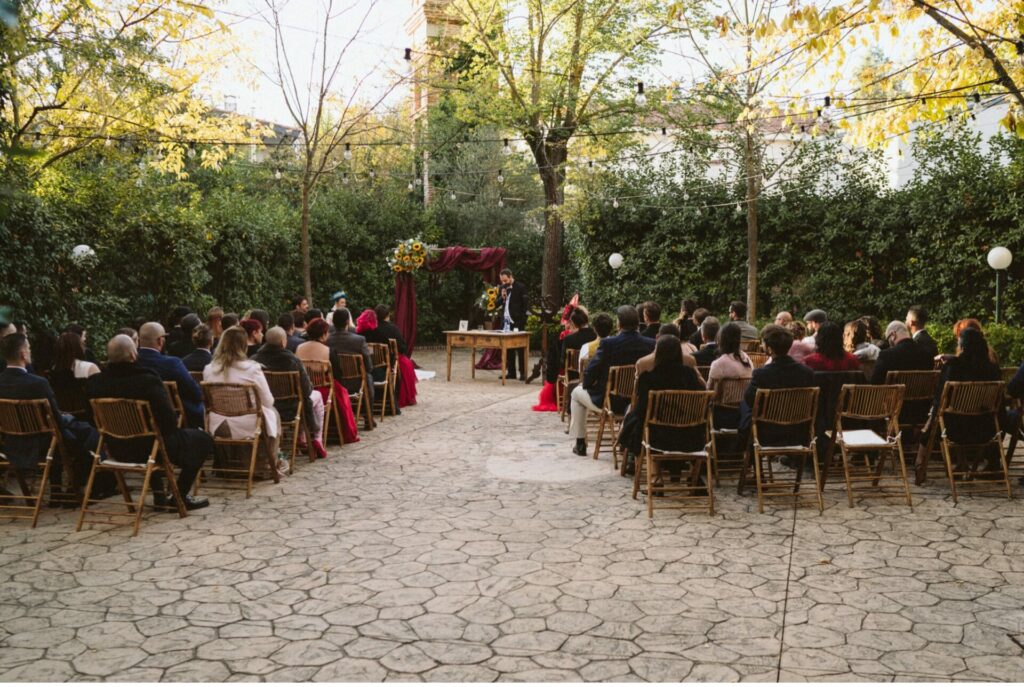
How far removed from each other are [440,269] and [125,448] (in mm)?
12077

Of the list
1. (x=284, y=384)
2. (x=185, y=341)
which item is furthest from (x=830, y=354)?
(x=185, y=341)

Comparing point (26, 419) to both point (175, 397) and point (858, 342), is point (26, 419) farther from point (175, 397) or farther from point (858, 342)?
point (858, 342)

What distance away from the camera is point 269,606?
15.3 ft

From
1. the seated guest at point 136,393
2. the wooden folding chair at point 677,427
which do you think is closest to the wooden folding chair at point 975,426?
the wooden folding chair at point 677,427

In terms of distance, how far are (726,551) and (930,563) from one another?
1204 millimetres

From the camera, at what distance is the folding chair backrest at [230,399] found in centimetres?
711

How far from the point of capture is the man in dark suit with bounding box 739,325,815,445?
263 inches

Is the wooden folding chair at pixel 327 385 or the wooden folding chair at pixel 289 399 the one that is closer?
the wooden folding chair at pixel 289 399

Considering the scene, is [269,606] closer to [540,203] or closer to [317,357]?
[317,357]

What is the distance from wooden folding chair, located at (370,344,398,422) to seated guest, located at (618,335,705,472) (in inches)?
183

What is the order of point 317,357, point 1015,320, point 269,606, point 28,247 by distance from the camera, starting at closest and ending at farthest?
1. point 269,606
2. point 317,357
3. point 28,247
4. point 1015,320

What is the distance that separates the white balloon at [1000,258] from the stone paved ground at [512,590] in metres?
8.04

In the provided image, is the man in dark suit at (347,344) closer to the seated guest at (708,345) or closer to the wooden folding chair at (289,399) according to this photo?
the wooden folding chair at (289,399)

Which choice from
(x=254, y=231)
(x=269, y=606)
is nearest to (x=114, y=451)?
(x=269, y=606)
